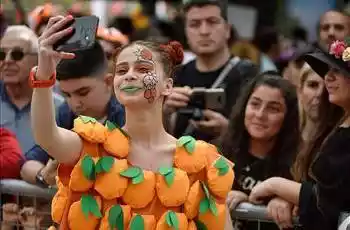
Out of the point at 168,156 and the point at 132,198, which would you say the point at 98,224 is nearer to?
the point at 132,198

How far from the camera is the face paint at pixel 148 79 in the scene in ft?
9.52

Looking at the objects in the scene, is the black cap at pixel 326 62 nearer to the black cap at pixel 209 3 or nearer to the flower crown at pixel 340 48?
the flower crown at pixel 340 48

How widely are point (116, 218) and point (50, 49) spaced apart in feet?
2.14

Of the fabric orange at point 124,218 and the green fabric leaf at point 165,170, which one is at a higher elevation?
the green fabric leaf at point 165,170

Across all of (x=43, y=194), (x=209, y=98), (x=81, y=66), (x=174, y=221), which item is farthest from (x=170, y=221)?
(x=209, y=98)

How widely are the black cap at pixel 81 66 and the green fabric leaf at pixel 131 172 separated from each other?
0.99 m

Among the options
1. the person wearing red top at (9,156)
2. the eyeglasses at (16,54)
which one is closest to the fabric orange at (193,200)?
the person wearing red top at (9,156)

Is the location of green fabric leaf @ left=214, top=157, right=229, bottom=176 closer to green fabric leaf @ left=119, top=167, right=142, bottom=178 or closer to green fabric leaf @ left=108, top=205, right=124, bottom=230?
green fabric leaf @ left=119, top=167, right=142, bottom=178

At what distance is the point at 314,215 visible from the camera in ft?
10.4

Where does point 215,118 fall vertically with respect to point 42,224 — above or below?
above

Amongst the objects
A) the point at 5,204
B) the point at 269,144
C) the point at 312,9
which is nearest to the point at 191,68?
the point at 269,144

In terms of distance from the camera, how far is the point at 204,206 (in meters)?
2.91

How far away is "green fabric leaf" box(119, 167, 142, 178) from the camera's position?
284cm

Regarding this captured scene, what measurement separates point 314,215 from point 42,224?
4.08ft
